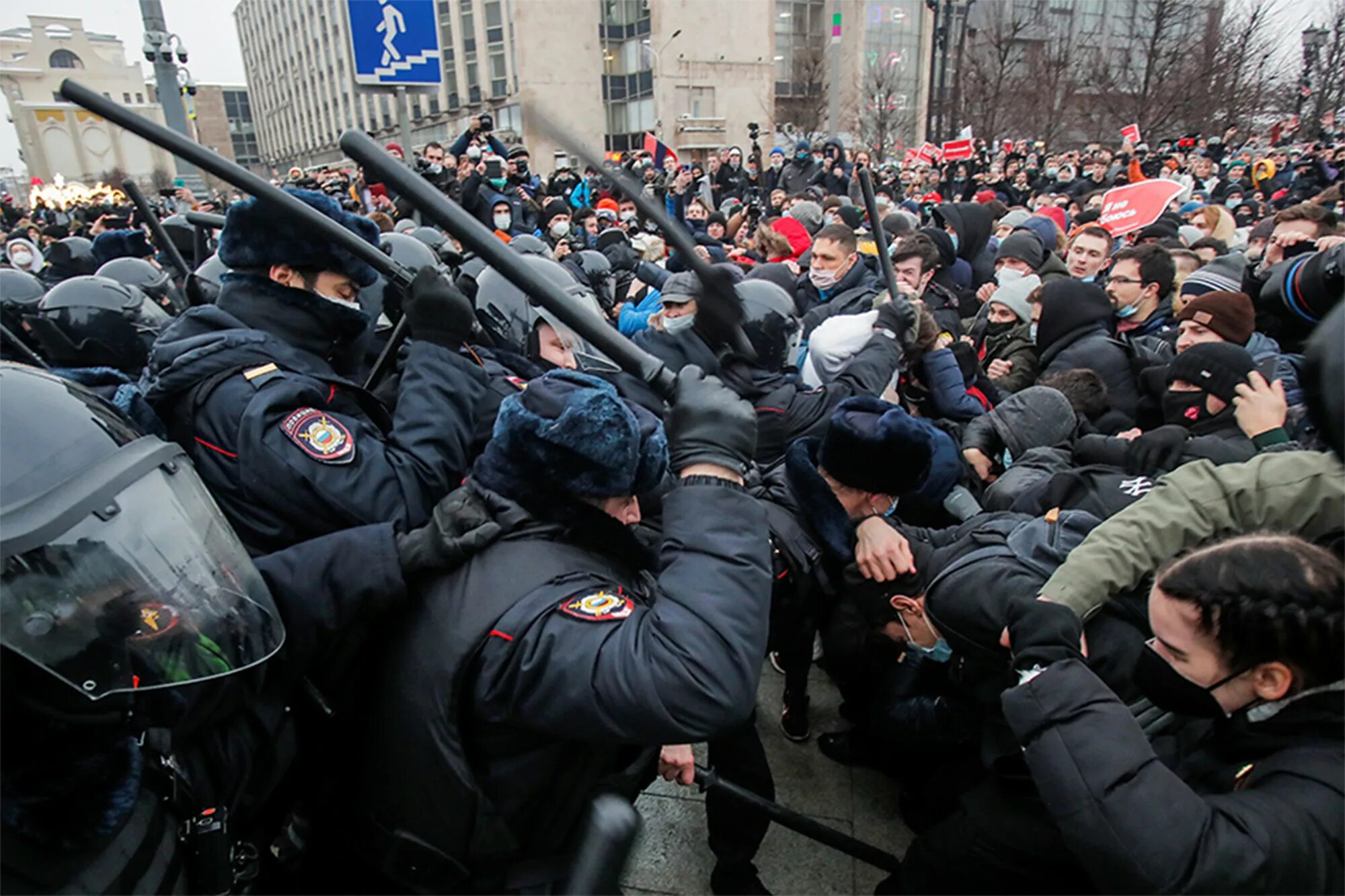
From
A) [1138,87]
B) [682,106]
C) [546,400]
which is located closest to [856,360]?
[546,400]

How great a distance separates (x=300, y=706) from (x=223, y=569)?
56 centimetres

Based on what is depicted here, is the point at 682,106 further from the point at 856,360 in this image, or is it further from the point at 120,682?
the point at 120,682

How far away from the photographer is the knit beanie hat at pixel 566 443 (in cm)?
155

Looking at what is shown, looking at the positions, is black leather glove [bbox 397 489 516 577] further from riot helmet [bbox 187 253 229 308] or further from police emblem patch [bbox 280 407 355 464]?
riot helmet [bbox 187 253 229 308]

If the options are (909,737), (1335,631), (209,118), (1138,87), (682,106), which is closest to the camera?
(1335,631)

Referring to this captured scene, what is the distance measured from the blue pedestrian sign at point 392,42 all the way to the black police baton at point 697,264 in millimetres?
6626

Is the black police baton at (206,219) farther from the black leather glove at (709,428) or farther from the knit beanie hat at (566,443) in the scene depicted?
the black leather glove at (709,428)

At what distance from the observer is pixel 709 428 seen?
1683 millimetres

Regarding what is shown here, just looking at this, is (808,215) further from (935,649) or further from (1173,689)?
(1173,689)

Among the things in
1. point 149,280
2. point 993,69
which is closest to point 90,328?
point 149,280

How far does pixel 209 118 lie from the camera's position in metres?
65.4

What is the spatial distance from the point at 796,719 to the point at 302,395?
2481 mm

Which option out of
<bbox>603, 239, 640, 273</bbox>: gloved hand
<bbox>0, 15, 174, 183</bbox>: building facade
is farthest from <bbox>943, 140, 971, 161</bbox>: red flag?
<bbox>0, 15, 174, 183</bbox>: building facade

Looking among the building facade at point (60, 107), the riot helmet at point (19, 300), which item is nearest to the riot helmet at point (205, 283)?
the riot helmet at point (19, 300)
